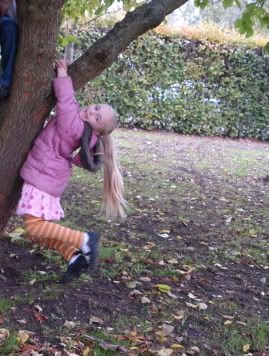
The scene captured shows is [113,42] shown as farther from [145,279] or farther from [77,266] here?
[145,279]

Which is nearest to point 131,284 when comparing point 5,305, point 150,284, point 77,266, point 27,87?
point 150,284

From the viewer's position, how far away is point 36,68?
3633 millimetres

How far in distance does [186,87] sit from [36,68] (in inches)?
479

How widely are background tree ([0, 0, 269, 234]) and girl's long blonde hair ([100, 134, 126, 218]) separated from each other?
18.3 inches

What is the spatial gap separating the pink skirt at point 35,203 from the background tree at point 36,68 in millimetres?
196

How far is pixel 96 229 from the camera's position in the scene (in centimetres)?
570

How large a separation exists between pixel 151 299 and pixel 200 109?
1205cm

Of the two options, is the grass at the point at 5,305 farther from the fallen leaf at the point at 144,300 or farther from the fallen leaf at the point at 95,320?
the fallen leaf at the point at 144,300

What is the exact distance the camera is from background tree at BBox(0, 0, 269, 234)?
11.8 feet

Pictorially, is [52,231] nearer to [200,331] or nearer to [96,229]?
[200,331]

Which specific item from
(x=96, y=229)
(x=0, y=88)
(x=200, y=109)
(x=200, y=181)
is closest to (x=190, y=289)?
(x=96, y=229)

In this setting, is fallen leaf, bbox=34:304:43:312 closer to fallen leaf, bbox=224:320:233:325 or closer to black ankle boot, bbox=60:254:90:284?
black ankle boot, bbox=60:254:90:284

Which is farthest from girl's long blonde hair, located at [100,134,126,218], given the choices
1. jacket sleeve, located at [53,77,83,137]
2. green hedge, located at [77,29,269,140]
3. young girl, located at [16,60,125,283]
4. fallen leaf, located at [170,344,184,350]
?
green hedge, located at [77,29,269,140]

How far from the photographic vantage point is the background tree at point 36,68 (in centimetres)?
361
